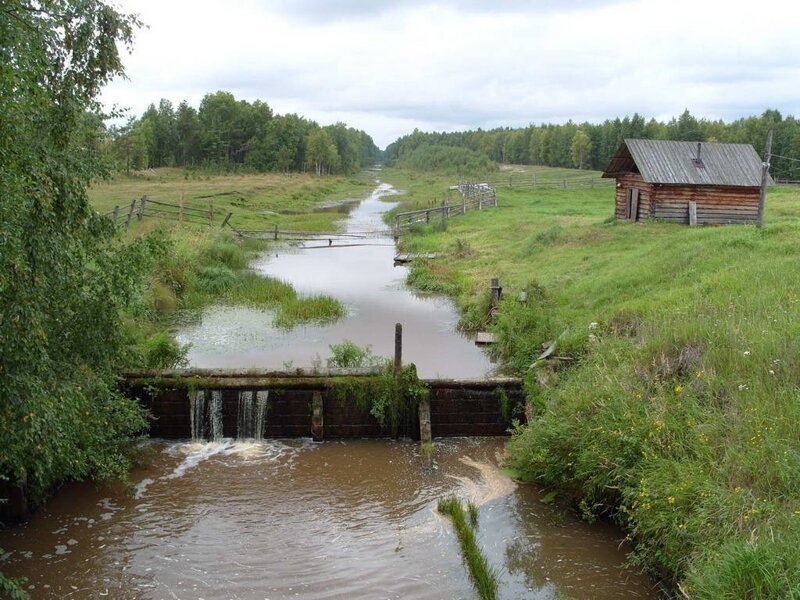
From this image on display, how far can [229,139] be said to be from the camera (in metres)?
101

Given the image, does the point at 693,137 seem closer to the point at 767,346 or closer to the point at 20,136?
the point at 767,346

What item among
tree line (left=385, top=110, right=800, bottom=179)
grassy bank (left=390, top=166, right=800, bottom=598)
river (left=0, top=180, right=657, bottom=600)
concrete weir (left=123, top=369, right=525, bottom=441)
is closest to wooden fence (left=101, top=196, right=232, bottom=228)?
concrete weir (left=123, top=369, right=525, bottom=441)

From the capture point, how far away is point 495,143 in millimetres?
152250

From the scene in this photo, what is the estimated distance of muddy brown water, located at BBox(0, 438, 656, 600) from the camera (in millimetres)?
8664

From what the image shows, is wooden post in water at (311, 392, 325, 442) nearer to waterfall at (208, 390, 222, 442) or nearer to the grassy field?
waterfall at (208, 390, 222, 442)

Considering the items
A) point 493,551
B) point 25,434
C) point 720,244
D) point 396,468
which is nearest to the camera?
point 25,434

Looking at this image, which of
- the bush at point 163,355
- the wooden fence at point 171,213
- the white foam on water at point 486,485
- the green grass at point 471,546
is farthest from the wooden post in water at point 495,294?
the wooden fence at point 171,213

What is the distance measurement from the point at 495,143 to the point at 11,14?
5960 inches

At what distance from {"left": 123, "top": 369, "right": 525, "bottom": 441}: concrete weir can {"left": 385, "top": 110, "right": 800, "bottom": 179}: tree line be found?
2014 inches

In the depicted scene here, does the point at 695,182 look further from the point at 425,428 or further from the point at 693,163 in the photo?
the point at 425,428

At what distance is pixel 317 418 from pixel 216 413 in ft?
6.98

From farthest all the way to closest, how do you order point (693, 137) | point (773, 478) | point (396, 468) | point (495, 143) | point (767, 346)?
point (495, 143)
point (693, 137)
point (396, 468)
point (767, 346)
point (773, 478)

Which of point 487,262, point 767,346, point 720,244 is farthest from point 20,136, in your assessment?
point 487,262

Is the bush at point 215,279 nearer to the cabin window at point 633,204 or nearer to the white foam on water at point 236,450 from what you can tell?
the white foam on water at point 236,450
